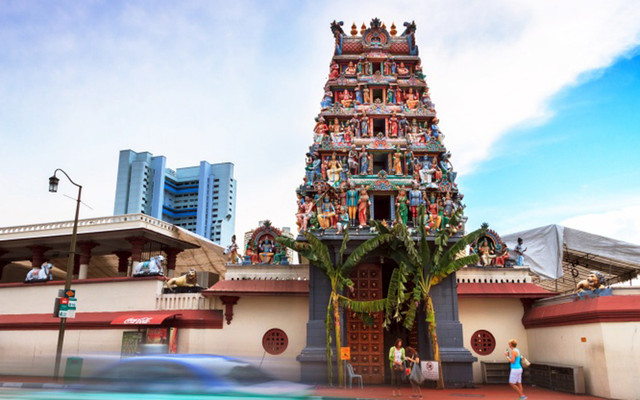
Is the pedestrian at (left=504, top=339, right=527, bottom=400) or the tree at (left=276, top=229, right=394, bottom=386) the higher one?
the tree at (left=276, top=229, right=394, bottom=386)

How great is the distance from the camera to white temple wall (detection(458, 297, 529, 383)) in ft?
66.5

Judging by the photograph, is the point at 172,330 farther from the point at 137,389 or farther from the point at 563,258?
the point at 563,258

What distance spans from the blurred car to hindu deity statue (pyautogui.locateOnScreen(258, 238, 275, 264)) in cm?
1309

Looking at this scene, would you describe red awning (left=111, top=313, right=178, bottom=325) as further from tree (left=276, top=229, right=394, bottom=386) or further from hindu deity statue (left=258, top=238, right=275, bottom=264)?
tree (left=276, top=229, right=394, bottom=386)

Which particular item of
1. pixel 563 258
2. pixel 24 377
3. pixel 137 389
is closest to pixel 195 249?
pixel 563 258

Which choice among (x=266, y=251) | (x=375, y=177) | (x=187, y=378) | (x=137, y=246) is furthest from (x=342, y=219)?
(x=187, y=378)

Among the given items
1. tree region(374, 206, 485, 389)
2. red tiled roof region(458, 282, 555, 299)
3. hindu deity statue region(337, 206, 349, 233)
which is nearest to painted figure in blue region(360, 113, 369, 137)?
hindu deity statue region(337, 206, 349, 233)

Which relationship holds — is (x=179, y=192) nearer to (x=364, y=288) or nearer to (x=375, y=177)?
(x=375, y=177)

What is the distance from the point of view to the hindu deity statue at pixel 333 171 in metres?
22.0

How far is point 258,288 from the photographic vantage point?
19.9 metres

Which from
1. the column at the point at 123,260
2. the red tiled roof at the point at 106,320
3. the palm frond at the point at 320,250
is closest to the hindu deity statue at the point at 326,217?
the palm frond at the point at 320,250

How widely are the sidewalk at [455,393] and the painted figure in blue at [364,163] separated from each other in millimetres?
9067

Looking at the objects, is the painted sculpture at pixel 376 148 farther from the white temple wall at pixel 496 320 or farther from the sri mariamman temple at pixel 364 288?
the white temple wall at pixel 496 320

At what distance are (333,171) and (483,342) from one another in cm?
942
